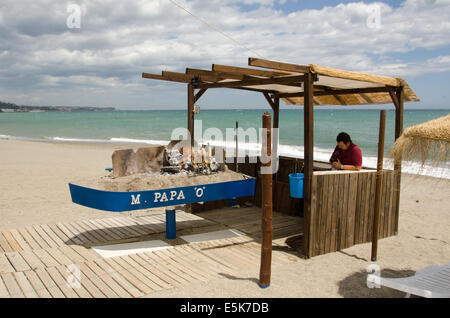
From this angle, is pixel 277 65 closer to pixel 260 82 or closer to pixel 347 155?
pixel 260 82

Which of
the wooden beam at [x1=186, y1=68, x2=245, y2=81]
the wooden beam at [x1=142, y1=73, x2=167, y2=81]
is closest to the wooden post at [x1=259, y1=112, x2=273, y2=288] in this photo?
the wooden beam at [x1=186, y1=68, x2=245, y2=81]

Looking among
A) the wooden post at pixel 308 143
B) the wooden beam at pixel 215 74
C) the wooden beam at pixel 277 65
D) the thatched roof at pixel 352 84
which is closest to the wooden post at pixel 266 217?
the wooden beam at pixel 277 65

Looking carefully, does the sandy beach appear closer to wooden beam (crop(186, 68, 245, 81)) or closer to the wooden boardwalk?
the wooden boardwalk

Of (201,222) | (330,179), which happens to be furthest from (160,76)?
(330,179)

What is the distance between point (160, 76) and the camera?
660 centimetres

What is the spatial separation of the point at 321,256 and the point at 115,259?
2.91 meters

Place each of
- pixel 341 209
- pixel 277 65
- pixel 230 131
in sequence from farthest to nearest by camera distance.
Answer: pixel 230 131 → pixel 341 209 → pixel 277 65

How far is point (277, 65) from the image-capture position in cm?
471

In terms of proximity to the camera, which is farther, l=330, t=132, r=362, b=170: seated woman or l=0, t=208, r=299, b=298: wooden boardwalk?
l=330, t=132, r=362, b=170: seated woman

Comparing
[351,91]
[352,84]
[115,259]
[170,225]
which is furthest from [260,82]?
[115,259]

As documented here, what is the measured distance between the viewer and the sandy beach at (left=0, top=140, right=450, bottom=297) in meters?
4.24

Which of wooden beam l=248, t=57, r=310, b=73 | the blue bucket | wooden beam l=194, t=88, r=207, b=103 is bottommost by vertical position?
the blue bucket

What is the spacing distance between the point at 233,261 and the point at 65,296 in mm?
2180

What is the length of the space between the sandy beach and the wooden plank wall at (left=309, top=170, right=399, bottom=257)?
0.58 feet
